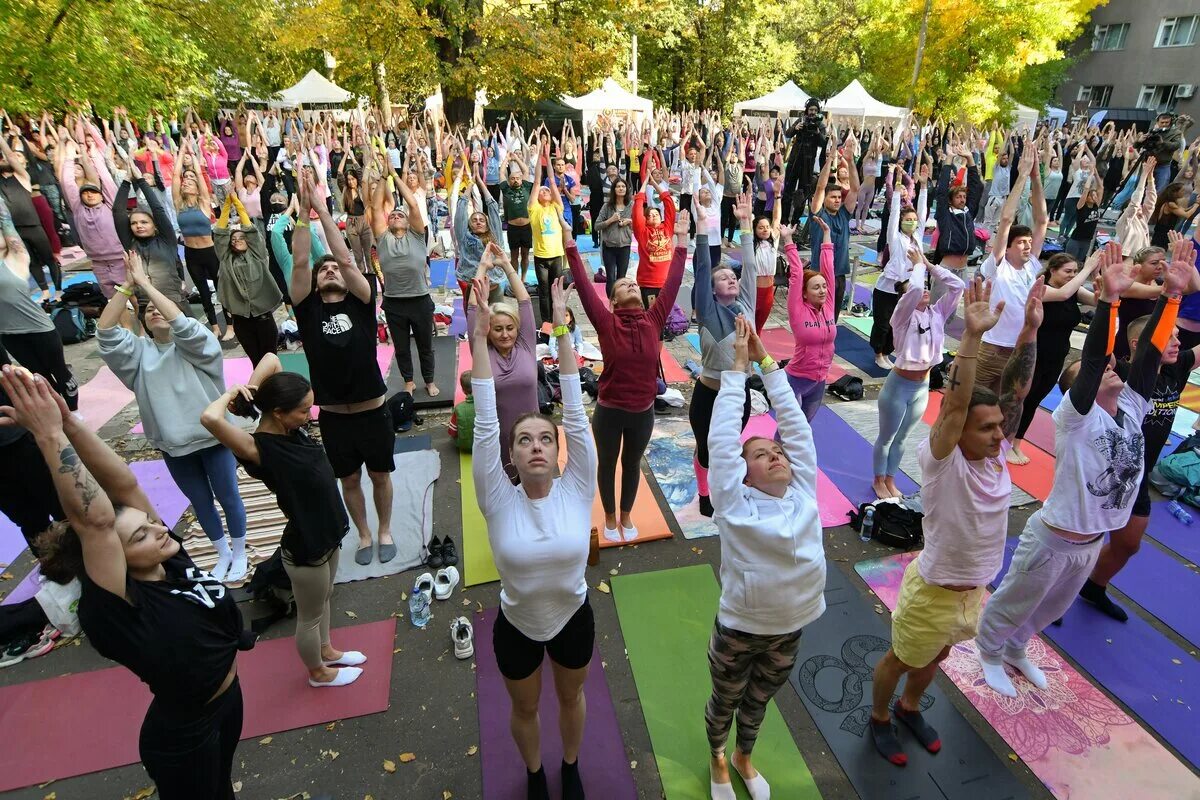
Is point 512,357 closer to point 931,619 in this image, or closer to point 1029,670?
point 931,619

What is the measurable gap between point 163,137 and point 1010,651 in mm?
19562

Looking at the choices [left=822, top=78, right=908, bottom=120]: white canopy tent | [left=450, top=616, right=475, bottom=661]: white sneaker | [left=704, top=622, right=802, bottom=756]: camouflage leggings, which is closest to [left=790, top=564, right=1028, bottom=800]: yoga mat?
[left=704, top=622, right=802, bottom=756]: camouflage leggings

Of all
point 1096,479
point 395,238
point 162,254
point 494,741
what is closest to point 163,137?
point 162,254

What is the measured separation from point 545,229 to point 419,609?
18.4 feet

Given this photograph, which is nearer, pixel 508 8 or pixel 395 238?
pixel 395 238

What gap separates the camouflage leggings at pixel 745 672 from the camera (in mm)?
2793

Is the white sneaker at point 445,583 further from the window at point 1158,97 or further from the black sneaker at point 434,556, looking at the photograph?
the window at point 1158,97

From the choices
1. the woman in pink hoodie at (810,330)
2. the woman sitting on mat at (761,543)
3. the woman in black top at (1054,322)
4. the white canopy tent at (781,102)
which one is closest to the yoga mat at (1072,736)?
the woman sitting on mat at (761,543)

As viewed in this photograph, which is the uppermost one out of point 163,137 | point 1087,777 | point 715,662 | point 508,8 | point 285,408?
point 508,8

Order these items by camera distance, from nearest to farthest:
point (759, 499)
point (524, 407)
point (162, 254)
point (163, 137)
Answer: point (759, 499) < point (524, 407) < point (162, 254) < point (163, 137)

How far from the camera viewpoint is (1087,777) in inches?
130

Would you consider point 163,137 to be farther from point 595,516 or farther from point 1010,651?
point 1010,651

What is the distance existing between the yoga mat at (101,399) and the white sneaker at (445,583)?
4.92 meters

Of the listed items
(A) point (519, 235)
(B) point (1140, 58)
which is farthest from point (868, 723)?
(B) point (1140, 58)
